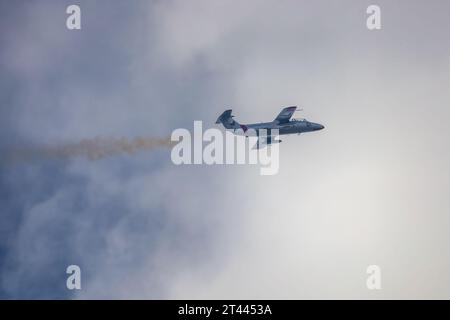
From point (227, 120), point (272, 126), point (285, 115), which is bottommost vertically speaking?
point (272, 126)

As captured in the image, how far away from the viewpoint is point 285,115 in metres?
119

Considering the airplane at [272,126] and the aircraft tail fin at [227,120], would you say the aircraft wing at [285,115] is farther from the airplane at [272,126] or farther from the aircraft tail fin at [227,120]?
the aircraft tail fin at [227,120]

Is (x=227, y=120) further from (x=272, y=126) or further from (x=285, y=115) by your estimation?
(x=285, y=115)

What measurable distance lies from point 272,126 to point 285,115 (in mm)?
2745

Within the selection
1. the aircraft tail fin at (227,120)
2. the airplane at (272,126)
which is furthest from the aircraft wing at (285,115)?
A: the aircraft tail fin at (227,120)

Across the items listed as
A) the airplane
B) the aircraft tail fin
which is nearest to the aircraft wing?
the airplane

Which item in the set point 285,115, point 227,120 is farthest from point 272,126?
point 227,120

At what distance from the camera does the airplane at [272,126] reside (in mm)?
117331
